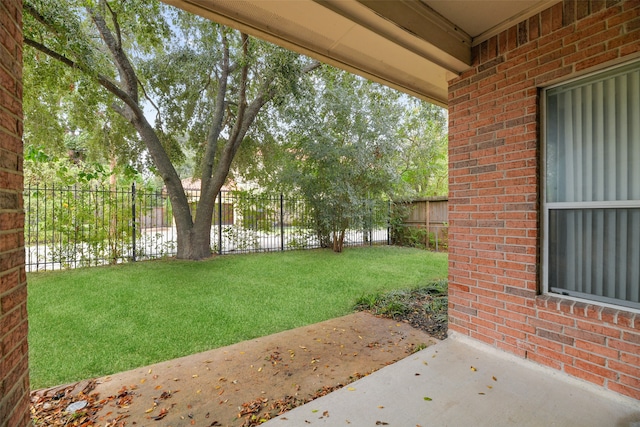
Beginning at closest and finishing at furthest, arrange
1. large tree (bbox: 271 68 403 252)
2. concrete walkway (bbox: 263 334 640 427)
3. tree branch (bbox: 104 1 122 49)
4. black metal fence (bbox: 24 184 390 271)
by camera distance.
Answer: concrete walkway (bbox: 263 334 640 427), tree branch (bbox: 104 1 122 49), black metal fence (bbox: 24 184 390 271), large tree (bbox: 271 68 403 252)

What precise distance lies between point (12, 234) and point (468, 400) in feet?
8.56

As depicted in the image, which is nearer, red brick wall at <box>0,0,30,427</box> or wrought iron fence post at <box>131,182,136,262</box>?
red brick wall at <box>0,0,30,427</box>

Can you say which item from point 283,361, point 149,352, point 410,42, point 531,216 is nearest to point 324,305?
point 283,361

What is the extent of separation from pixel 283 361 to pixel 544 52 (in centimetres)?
328

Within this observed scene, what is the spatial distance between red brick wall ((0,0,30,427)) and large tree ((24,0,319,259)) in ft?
13.9

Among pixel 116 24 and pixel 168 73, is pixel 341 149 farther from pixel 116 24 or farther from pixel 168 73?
pixel 116 24

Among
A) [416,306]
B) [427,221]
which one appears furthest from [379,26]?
[427,221]

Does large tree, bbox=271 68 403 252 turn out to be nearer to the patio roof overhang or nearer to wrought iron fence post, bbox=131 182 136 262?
wrought iron fence post, bbox=131 182 136 262

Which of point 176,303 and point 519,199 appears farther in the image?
point 176,303

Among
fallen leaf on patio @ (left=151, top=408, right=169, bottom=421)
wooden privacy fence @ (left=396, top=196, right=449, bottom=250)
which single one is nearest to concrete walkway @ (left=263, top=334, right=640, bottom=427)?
fallen leaf on patio @ (left=151, top=408, right=169, bottom=421)

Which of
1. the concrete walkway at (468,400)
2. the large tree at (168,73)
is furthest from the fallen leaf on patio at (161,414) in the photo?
the large tree at (168,73)

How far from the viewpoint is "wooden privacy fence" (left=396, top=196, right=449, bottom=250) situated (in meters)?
9.98

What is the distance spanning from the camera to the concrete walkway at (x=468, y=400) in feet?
6.07

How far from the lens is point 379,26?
2242 millimetres
